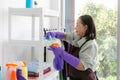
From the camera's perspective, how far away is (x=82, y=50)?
192cm

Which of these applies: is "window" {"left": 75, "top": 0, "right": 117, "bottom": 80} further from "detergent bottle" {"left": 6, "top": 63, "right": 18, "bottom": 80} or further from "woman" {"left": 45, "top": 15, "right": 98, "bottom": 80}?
"detergent bottle" {"left": 6, "top": 63, "right": 18, "bottom": 80}

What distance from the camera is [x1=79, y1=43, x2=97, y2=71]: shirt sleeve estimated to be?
1852 millimetres

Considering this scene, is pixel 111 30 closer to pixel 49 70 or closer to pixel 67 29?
pixel 67 29

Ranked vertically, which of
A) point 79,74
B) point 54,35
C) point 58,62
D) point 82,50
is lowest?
point 79,74

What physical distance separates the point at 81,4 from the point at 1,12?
159 centimetres

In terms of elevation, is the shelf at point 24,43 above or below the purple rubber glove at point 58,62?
above

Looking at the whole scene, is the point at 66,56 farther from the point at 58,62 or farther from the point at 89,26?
the point at 89,26

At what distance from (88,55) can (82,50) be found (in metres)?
0.09

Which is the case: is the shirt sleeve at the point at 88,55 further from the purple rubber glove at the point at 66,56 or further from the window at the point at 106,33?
the window at the point at 106,33

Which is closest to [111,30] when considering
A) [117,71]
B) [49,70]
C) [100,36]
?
[100,36]

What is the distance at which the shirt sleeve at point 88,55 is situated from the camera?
6.07 feet

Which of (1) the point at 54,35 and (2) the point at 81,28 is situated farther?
(1) the point at 54,35

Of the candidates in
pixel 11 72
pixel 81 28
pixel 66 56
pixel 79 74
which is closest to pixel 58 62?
pixel 66 56

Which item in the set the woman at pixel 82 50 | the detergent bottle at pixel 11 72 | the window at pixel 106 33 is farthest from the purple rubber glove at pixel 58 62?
the window at pixel 106 33
